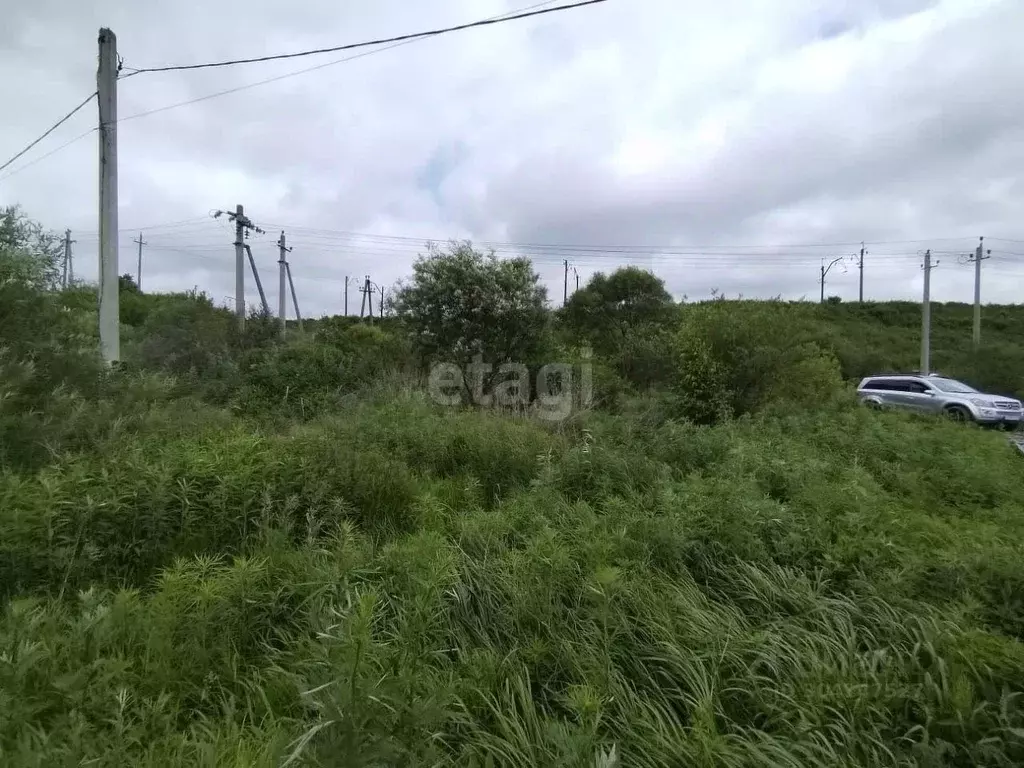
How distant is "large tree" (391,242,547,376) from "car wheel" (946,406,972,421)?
12042 millimetres

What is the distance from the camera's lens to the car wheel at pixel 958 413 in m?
14.9

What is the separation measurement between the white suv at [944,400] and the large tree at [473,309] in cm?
949

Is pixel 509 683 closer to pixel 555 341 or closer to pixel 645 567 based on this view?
pixel 645 567

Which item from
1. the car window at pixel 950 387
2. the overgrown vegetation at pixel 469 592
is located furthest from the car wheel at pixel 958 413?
the overgrown vegetation at pixel 469 592

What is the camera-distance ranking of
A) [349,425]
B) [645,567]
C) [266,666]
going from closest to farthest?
[266,666], [645,567], [349,425]

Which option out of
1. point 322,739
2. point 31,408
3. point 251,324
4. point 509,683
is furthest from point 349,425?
point 251,324

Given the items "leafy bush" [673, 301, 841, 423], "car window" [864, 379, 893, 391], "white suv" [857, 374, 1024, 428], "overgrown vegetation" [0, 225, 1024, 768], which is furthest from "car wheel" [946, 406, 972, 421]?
"overgrown vegetation" [0, 225, 1024, 768]

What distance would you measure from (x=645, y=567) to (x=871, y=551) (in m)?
1.48

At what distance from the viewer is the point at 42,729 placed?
191cm

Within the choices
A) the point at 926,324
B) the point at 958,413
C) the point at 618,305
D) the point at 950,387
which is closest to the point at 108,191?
the point at 618,305

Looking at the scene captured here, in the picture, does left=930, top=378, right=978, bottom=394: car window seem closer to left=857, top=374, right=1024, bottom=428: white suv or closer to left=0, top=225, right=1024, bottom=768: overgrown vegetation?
left=857, top=374, right=1024, bottom=428: white suv

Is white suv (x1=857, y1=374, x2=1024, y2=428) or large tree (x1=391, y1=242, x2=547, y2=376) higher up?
large tree (x1=391, y1=242, x2=547, y2=376)

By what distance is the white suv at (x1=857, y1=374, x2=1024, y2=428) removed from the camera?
15.1 metres

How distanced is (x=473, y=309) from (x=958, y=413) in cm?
1415
